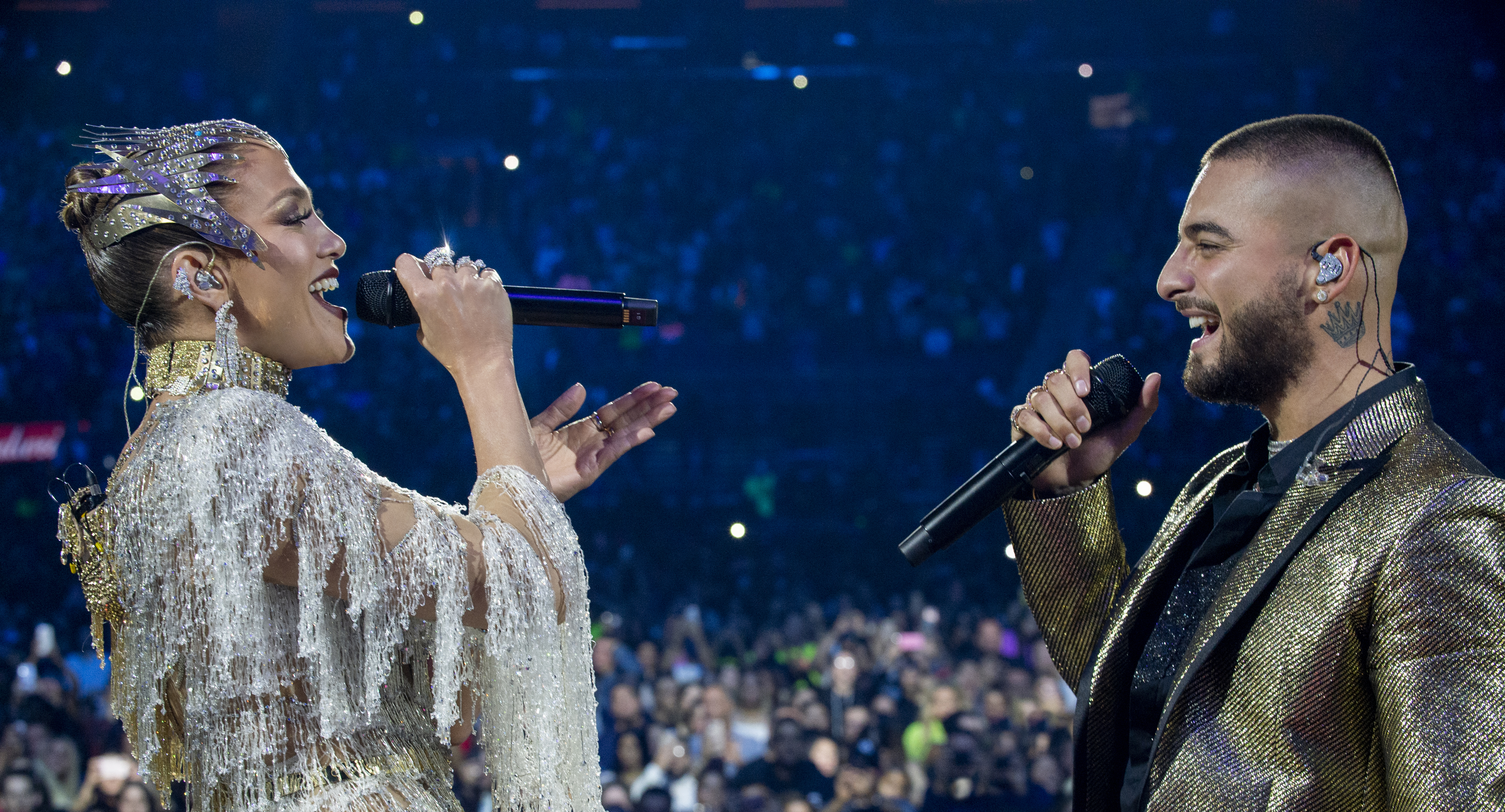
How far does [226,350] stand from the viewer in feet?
3.78

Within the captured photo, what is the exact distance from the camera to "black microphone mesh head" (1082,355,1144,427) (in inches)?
53.2

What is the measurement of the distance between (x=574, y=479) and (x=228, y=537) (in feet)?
1.87

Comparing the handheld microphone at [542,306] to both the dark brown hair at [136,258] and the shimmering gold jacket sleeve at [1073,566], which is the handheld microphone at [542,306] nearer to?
the dark brown hair at [136,258]

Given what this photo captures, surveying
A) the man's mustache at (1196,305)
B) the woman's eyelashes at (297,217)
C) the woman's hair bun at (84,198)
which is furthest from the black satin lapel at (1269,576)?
the woman's hair bun at (84,198)

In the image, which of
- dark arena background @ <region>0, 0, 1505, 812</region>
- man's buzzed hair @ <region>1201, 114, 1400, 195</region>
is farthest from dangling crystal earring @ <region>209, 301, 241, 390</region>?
→ dark arena background @ <region>0, 0, 1505, 812</region>

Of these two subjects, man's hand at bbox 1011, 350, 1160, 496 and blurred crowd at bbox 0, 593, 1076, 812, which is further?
blurred crowd at bbox 0, 593, 1076, 812

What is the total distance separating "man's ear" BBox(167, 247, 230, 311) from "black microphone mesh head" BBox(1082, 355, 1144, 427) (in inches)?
42.4

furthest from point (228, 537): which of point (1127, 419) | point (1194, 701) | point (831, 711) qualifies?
point (831, 711)

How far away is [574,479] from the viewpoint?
1.55m

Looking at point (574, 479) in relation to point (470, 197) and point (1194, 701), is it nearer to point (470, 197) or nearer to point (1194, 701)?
point (1194, 701)

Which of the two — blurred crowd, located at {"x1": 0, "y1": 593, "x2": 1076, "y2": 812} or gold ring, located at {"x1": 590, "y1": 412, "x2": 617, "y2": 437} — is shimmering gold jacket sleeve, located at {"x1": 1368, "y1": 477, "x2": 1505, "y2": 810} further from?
blurred crowd, located at {"x1": 0, "y1": 593, "x2": 1076, "y2": 812}

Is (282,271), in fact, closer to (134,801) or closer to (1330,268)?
(1330,268)

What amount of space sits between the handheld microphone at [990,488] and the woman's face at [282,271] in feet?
2.50

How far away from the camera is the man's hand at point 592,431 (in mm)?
1565
